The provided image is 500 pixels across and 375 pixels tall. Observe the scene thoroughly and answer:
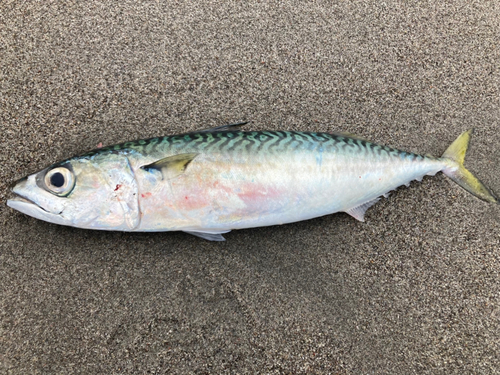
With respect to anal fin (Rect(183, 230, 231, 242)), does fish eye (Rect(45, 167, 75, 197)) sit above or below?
above

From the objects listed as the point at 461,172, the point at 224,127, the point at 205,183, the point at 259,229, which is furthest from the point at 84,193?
the point at 461,172

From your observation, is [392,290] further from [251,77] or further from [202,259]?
[251,77]

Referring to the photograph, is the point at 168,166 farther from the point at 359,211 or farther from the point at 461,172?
the point at 461,172

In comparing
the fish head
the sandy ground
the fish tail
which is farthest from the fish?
the fish tail

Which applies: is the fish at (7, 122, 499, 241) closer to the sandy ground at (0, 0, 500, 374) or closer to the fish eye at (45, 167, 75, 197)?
the fish eye at (45, 167, 75, 197)

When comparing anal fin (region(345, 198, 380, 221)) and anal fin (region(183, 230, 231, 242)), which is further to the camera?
anal fin (region(345, 198, 380, 221))

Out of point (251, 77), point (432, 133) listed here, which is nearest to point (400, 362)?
point (432, 133)
